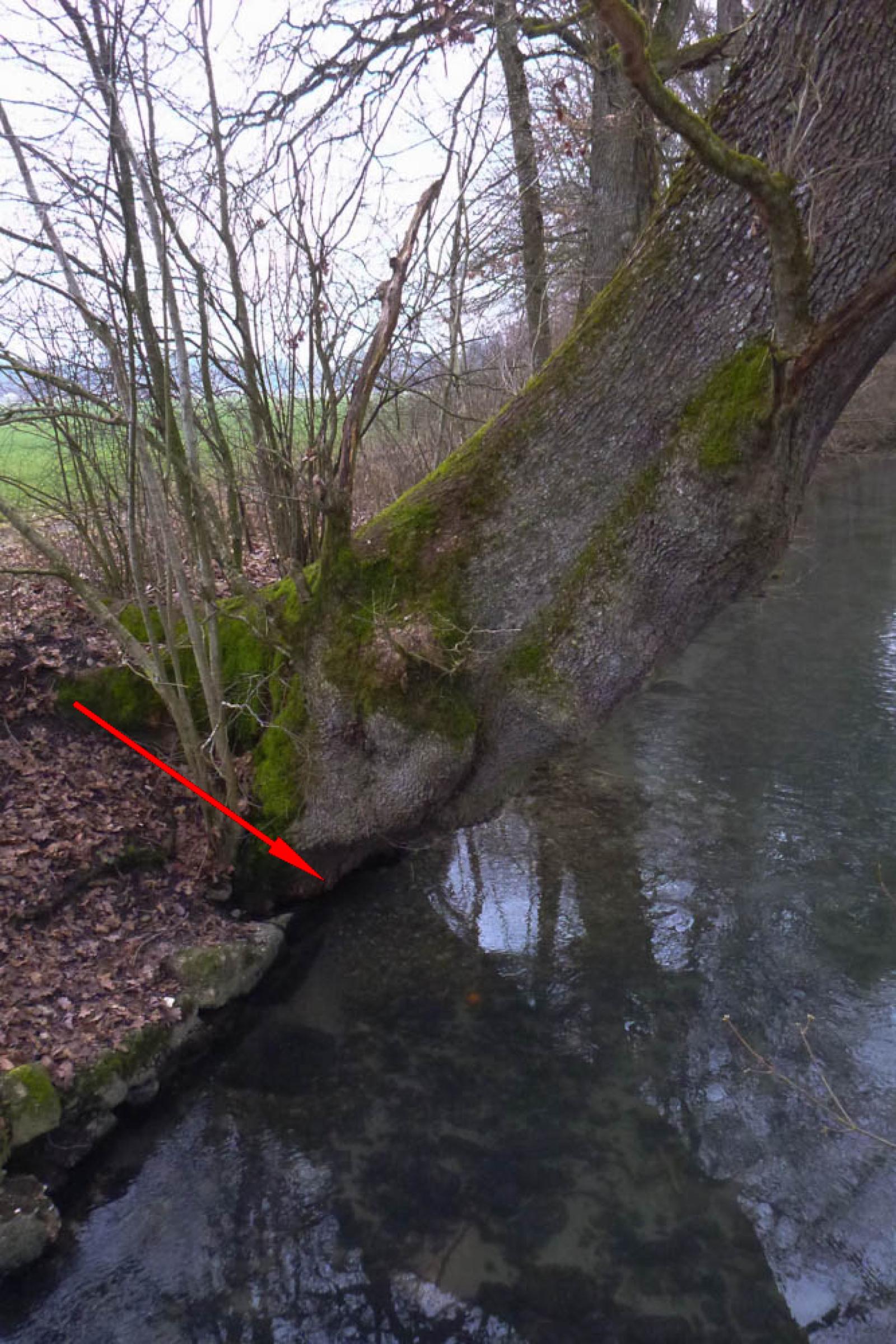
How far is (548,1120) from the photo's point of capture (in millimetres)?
4637

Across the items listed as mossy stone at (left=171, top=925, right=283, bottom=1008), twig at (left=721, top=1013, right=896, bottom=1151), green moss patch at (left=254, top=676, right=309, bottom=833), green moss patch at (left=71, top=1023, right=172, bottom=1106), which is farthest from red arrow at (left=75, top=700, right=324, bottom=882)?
twig at (left=721, top=1013, right=896, bottom=1151)

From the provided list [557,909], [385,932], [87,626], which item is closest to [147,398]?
[87,626]

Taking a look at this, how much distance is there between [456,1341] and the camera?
360 centimetres

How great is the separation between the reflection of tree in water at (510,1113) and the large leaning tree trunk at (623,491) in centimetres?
96

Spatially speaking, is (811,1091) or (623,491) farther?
(623,491)

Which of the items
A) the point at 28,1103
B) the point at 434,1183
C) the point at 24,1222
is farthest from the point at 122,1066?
the point at 434,1183

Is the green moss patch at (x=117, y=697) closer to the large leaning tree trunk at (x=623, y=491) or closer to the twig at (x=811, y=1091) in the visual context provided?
the large leaning tree trunk at (x=623, y=491)

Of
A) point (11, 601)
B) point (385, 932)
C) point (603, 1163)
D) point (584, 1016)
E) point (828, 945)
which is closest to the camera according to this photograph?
point (603, 1163)

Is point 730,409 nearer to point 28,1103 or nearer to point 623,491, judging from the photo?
point 623,491

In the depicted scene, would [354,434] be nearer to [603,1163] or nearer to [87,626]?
[87,626]

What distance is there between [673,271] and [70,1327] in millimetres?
5645

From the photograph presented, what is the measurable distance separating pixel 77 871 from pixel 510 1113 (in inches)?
118

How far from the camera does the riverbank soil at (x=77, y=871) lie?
4875 millimetres

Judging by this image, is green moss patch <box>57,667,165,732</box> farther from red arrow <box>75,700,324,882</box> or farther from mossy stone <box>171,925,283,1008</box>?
mossy stone <box>171,925,283,1008</box>
